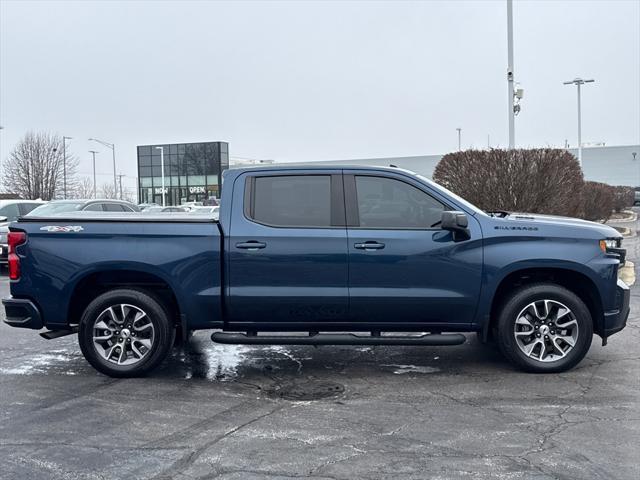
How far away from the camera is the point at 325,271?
242 inches

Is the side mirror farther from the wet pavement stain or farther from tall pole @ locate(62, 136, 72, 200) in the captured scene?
tall pole @ locate(62, 136, 72, 200)

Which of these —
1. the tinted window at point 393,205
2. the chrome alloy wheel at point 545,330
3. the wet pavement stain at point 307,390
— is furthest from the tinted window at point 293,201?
the chrome alloy wheel at point 545,330

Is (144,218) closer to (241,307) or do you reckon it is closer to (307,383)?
(241,307)

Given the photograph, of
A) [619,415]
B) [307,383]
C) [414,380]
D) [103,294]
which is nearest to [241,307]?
[307,383]

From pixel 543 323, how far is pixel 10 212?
50.1 ft

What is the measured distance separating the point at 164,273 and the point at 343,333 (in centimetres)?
177

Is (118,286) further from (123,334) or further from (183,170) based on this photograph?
(183,170)

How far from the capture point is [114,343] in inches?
251

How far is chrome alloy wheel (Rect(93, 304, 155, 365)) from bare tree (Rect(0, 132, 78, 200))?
45762 millimetres

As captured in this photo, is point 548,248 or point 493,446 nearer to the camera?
point 493,446

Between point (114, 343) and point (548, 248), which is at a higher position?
point (548, 248)

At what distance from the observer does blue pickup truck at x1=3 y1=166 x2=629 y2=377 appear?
616 centimetres

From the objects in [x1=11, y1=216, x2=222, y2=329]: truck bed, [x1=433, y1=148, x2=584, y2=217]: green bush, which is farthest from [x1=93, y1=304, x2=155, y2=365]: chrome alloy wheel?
[x1=433, y1=148, x2=584, y2=217]: green bush

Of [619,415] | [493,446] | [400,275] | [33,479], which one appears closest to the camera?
[33,479]
